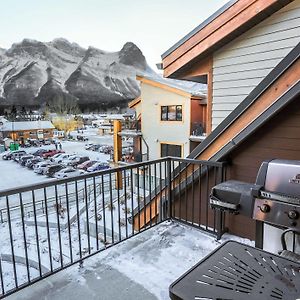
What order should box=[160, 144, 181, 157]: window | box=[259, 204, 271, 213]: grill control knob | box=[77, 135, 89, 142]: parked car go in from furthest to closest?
1. box=[77, 135, 89, 142]: parked car
2. box=[160, 144, 181, 157]: window
3. box=[259, 204, 271, 213]: grill control knob

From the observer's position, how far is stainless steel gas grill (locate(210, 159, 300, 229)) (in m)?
1.26

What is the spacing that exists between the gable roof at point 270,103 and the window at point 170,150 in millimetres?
5636

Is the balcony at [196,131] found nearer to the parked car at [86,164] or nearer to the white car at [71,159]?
the parked car at [86,164]

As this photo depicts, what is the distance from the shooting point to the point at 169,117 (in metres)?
8.36

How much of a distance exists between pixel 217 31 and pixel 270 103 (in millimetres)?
1480

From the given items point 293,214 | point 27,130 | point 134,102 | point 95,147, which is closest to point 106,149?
point 95,147

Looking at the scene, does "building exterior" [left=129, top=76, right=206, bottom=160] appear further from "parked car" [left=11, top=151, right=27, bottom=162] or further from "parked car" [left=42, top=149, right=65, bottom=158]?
"parked car" [left=11, top=151, right=27, bottom=162]

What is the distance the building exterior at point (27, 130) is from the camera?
286 inches

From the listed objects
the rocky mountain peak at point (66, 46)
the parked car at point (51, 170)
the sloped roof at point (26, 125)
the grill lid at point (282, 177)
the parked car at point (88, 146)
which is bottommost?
the parked car at point (51, 170)

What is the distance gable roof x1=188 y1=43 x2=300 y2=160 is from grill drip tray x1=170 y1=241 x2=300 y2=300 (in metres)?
1.37

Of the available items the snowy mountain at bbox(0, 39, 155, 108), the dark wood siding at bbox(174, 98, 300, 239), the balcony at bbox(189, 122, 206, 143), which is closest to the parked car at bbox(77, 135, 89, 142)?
the snowy mountain at bbox(0, 39, 155, 108)

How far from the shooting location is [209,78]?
3.60 m

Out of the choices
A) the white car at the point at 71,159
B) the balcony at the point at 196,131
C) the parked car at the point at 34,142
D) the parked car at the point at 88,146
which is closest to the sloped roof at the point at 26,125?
the parked car at the point at 34,142

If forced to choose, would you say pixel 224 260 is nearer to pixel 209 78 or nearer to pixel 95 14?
pixel 209 78
